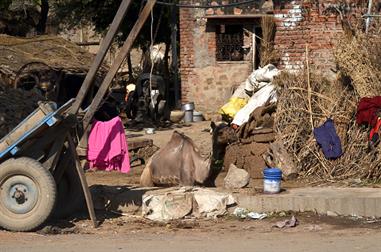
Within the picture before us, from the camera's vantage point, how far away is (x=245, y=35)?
18.4m

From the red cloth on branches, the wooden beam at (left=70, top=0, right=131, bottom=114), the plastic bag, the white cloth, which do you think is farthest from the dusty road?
the plastic bag

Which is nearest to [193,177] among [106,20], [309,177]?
[309,177]

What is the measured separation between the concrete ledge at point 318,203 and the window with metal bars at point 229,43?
10.1m

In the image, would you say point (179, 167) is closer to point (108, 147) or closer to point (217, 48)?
point (108, 147)

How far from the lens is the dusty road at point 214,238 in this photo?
7.03m

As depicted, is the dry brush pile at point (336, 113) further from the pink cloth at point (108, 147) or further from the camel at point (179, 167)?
the pink cloth at point (108, 147)

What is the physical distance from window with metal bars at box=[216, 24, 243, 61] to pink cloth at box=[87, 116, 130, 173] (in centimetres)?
1033

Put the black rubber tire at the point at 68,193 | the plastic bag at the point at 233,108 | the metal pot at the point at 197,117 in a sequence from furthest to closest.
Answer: the metal pot at the point at 197,117
the plastic bag at the point at 233,108
the black rubber tire at the point at 68,193

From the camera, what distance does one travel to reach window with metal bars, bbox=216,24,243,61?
18578 mm

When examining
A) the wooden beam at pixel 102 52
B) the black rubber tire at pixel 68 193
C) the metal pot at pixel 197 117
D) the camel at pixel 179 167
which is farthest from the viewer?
the metal pot at pixel 197 117

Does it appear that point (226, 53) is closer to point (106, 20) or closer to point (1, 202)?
point (106, 20)

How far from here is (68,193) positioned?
8648 millimetres

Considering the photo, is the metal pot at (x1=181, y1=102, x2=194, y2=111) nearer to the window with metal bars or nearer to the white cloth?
the window with metal bars

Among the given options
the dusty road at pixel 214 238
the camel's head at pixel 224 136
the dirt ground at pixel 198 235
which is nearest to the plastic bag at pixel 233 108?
the camel's head at pixel 224 136
